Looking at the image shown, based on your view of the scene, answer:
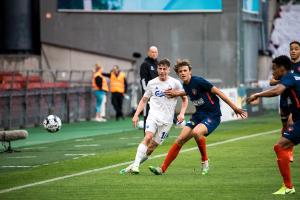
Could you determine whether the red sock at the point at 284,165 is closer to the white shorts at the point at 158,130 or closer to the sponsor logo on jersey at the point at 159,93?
the white shorts at the point at 158,130

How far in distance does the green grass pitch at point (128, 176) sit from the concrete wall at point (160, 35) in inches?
669

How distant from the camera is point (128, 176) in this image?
1836 centimetres

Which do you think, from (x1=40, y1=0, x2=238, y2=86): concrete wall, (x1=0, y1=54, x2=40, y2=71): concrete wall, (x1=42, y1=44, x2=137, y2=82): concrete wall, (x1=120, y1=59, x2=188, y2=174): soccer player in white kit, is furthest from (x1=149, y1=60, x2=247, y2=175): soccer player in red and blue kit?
(x1=42, y1=44, x2=137, y2=82): concrete wall

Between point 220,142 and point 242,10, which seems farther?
point 242,10

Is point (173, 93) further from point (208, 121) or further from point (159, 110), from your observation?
point (208, 121)

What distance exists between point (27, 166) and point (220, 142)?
283 inches

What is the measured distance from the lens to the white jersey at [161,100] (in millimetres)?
19438

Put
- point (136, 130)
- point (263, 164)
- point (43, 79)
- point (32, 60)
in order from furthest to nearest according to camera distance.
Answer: point (32, 60) < point (43, 79) < point (136, 130) < point (263, 164)

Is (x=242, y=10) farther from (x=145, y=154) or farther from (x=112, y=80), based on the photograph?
(x=145, y=154)

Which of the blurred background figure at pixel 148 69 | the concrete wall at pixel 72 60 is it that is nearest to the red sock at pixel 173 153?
the blurred background figure at pixel 148 69

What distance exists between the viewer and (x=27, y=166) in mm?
20969

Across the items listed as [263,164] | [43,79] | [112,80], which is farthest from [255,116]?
[263,164]

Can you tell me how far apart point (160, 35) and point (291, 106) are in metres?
32.6

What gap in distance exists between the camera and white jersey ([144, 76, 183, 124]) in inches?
765
